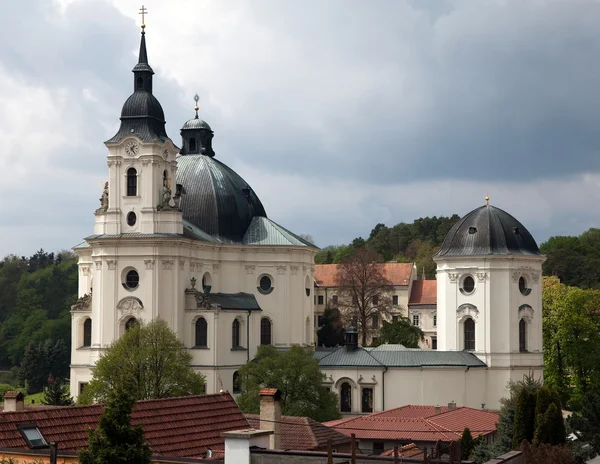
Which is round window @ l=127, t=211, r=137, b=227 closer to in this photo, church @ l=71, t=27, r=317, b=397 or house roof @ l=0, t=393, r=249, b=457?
church @ l=71, t=27, r=317, b=397

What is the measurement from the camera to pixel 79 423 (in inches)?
1191

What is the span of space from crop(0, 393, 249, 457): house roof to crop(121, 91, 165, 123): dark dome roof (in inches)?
1447

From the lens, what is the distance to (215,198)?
74.6 metres

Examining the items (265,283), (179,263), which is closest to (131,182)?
(179,263)

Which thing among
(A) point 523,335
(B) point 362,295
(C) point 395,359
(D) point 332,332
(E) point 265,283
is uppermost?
(B) point 362,295

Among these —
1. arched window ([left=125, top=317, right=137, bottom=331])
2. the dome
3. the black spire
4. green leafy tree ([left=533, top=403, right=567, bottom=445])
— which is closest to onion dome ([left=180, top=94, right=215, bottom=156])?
the dome

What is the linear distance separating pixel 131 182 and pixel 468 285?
848 inches

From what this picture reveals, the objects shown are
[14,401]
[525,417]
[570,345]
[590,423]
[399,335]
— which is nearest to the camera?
[14,401]

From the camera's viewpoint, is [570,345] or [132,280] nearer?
A: [132,280]

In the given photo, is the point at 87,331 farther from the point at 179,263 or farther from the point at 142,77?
the point at 142,77

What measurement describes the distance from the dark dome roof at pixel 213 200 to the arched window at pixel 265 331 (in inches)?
208

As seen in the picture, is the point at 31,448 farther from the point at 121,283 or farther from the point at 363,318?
the point at 363,318

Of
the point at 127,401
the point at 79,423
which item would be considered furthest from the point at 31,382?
the point at 127,401

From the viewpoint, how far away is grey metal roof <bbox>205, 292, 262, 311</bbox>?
70312 mm
